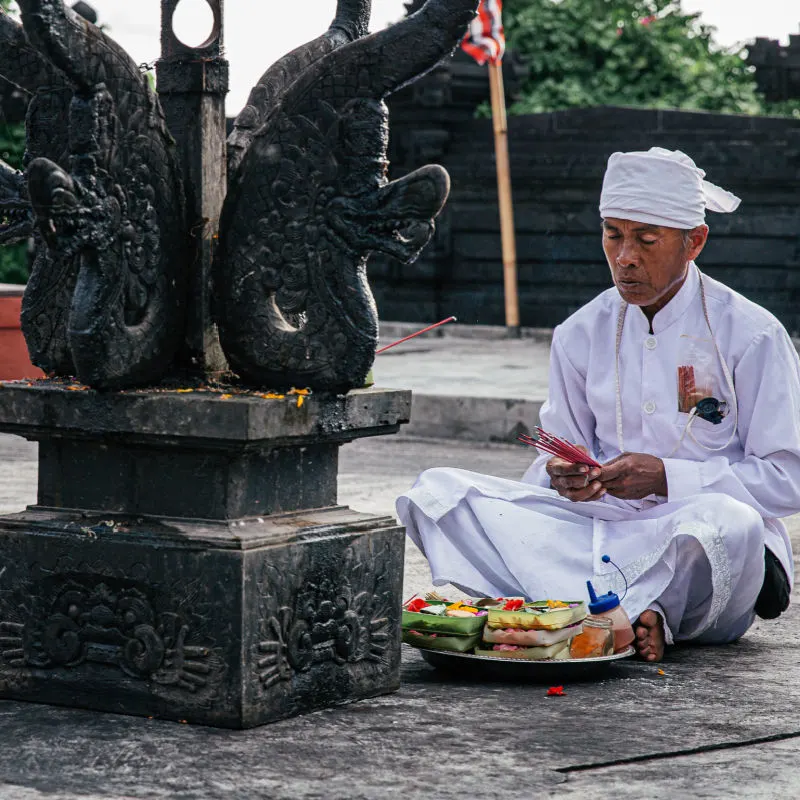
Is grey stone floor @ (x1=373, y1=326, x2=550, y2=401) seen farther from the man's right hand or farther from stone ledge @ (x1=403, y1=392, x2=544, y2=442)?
the man's right hand

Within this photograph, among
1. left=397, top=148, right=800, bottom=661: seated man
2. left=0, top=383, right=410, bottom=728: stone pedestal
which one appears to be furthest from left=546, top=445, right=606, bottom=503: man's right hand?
left=0, top=383, right=410, bottom=728: stone pedestal

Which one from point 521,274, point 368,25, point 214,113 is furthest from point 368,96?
point 521,274

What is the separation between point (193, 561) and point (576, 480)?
1.12 m

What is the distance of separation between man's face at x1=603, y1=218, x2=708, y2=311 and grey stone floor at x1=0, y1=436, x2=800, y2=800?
960 mm

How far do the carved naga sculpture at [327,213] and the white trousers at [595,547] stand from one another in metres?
0.99

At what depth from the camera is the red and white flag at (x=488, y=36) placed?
15992mm

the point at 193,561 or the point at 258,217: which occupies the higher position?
the point at 258,217

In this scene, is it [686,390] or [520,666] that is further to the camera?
[686,390]

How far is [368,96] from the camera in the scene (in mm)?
3426

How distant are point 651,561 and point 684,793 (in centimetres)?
124

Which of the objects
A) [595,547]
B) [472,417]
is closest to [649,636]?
[595,547]

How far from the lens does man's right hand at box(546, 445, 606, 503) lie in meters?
4.04

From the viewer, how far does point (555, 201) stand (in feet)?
52.9

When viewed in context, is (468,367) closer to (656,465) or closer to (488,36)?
(488,36)
